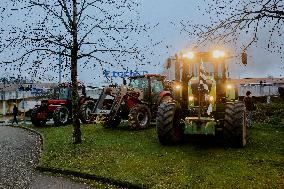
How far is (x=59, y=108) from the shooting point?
23.9 metres

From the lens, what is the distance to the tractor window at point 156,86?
1967 cm

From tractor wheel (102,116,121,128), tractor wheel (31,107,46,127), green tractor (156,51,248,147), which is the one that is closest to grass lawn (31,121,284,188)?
green tractor (156,51,248,147)

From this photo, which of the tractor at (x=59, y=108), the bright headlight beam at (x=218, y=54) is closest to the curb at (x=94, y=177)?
the bright headlight beam at (x=218, y=54)

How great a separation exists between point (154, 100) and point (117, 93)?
2072 millimetres

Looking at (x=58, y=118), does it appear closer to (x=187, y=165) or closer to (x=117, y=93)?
(x=117, y=93)

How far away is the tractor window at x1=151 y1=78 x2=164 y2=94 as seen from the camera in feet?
64.5

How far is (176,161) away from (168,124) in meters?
2.15

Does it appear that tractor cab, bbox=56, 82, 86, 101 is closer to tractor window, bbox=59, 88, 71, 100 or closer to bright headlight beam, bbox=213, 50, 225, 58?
tractor window, bbox=59, 88, 71, 100

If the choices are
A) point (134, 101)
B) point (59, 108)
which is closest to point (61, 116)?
point (59, 108)

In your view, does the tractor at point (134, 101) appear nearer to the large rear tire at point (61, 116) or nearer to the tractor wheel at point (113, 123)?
the tractor wheel at point (113, 123)

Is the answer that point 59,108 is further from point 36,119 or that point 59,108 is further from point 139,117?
point 139,117

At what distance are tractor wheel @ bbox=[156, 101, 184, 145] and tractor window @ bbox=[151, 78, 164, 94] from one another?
22.4ft

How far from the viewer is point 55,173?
10781 millimetres

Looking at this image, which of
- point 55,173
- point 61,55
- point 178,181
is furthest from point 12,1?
point 178,181
